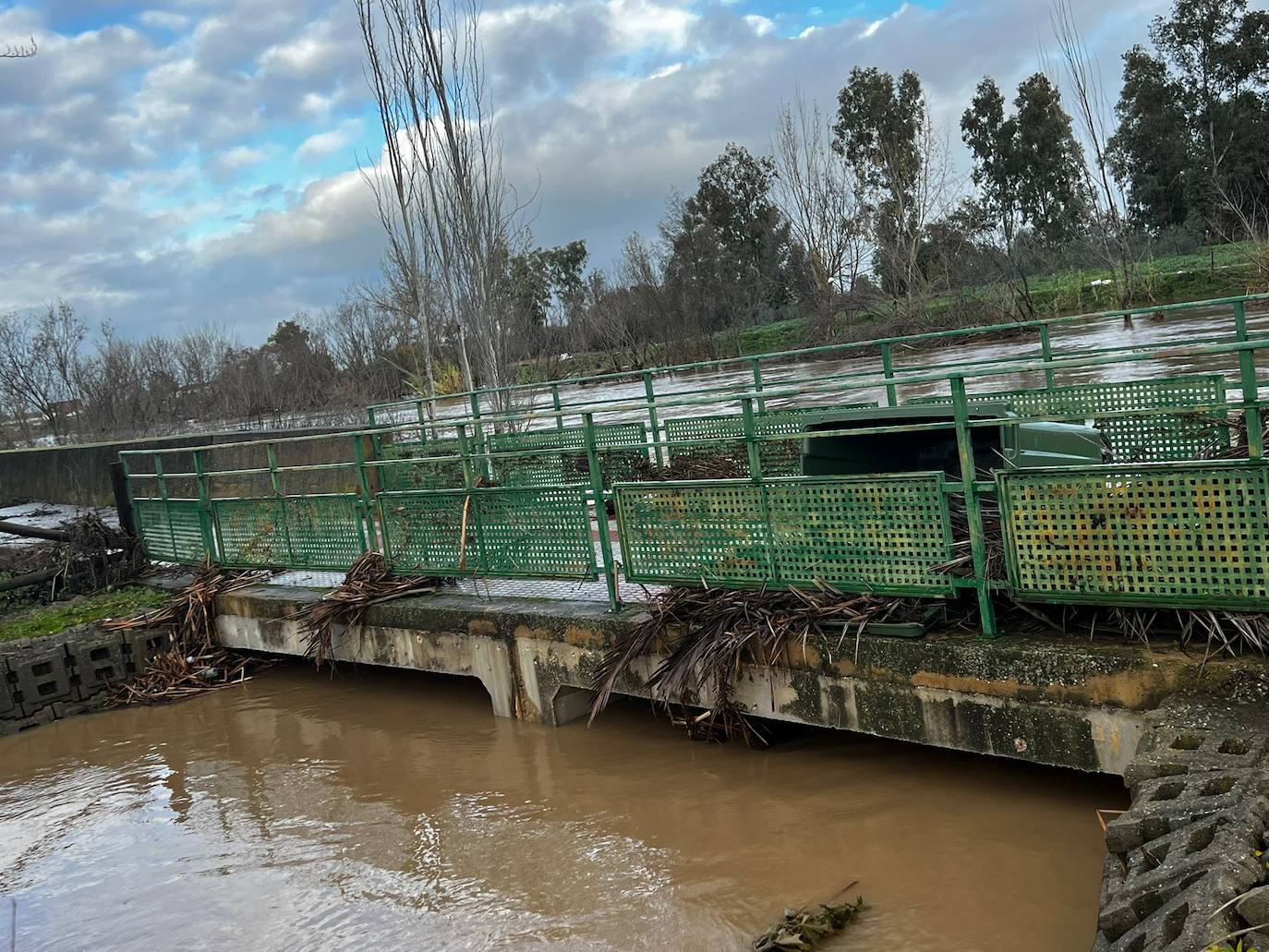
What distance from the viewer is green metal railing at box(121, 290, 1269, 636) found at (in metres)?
4.54

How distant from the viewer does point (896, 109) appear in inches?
2021

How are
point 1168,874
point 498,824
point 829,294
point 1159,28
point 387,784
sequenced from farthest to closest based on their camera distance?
point 1159,28 → point 829,294 → point 387,784 → point 498,824 → point 1168,874

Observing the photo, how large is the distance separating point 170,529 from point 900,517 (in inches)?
340

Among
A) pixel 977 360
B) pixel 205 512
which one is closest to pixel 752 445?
pixel 205 512

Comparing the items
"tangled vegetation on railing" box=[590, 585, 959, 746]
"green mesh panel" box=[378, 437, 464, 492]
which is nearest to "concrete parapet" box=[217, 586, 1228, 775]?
"tangled vegetation on railing" box=[590, 585, 959, 746]

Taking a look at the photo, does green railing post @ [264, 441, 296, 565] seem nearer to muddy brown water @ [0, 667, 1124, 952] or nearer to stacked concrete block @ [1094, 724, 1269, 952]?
muddy brown water @ [0, 667, 1124, 952]

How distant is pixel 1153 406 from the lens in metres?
6.45

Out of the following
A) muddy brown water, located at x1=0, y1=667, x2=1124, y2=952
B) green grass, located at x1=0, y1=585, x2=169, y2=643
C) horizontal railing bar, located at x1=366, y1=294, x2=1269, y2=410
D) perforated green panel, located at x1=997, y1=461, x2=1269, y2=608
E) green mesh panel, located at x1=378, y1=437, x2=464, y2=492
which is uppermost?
horizontal railing bar, located at x1=366, y1=294, x2=1269, y2=410

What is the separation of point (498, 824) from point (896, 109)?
2017 inches

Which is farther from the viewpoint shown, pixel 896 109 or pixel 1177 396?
pixel 896 109

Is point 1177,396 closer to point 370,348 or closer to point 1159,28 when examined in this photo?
point 370,348

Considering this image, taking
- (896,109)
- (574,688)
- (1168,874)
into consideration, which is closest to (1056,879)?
(1168,874)

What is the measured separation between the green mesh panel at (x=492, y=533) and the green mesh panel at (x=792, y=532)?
0.66 meters

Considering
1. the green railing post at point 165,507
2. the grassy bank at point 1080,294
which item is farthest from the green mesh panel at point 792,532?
the grassy bank at point 1080,294
